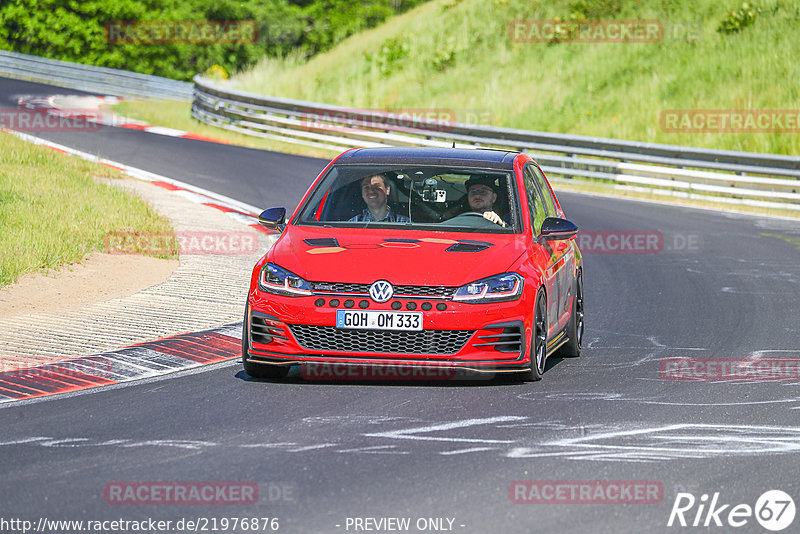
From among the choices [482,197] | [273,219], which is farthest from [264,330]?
[482,197]

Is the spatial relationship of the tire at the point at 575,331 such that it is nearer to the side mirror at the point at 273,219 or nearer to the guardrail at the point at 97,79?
the side mirror at the point at 273,219

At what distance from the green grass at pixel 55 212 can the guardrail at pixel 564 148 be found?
346 inches

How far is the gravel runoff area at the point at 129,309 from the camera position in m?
9.94

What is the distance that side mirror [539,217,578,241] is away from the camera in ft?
30.6

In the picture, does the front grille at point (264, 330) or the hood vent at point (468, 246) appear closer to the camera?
the front grille at point (264, 330)

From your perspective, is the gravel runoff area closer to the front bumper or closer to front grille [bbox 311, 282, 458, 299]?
the front bumper

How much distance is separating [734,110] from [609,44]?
7.56 meters

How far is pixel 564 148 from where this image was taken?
26.7m

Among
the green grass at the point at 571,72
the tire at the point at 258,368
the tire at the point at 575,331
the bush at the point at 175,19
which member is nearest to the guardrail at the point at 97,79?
the green grass at the point at 571,72

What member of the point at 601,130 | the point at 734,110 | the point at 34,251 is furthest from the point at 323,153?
the point at 34,251

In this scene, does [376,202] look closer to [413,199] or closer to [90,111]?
[413,199]

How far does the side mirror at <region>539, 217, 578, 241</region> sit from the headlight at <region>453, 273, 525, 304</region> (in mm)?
862

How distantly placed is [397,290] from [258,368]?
122cm

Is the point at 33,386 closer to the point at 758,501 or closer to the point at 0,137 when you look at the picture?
the point at 758,501
